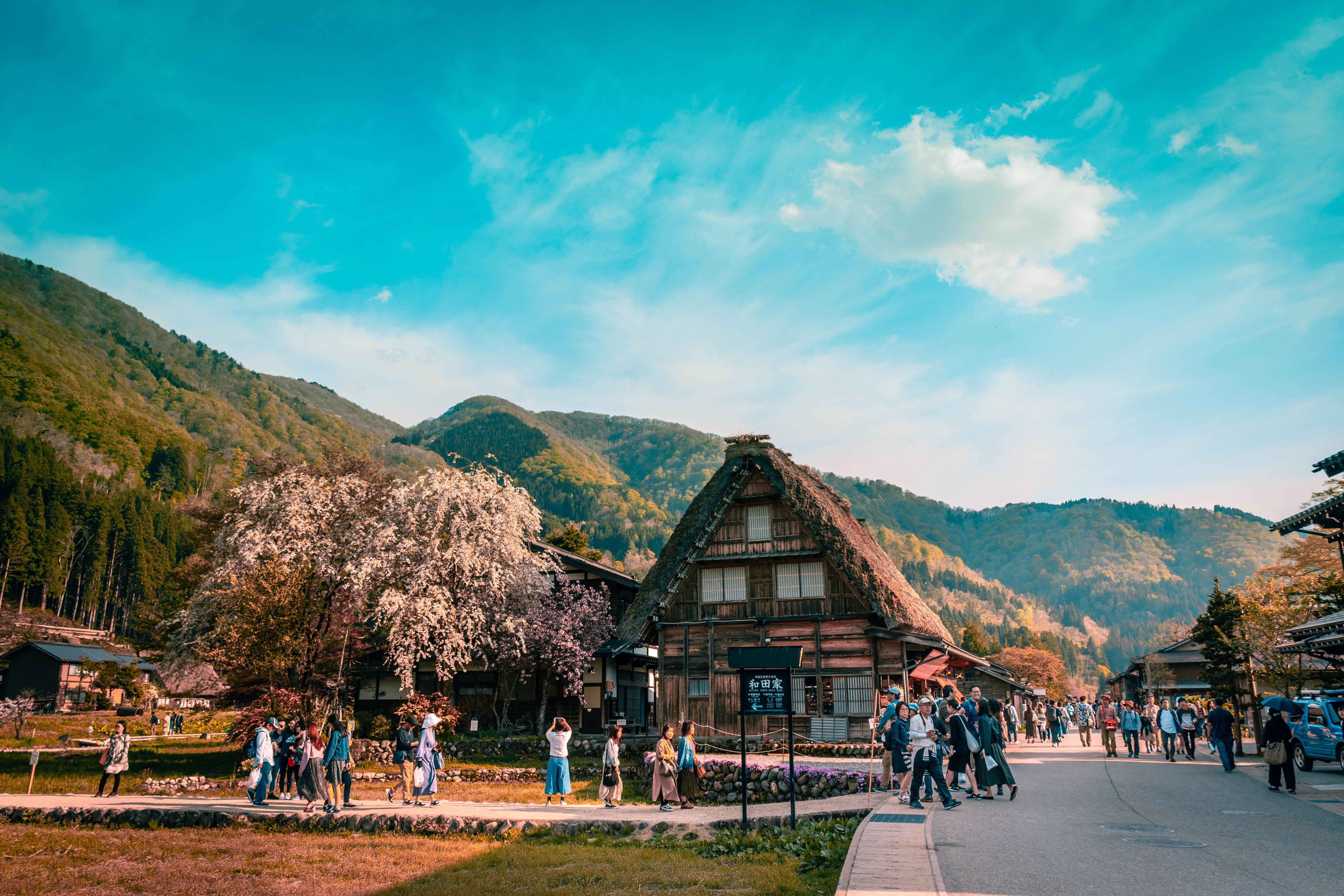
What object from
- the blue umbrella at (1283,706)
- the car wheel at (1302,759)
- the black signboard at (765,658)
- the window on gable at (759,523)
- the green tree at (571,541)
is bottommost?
the car wheel at (1302,759)

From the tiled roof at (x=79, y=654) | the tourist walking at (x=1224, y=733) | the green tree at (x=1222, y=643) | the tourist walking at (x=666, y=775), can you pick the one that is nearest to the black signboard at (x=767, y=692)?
the tourist walking at (x=666, y=775)

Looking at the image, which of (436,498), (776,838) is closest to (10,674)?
(436,498)

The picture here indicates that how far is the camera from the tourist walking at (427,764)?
17.7 meters

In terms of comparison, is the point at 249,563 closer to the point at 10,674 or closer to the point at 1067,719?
the point at 10,674

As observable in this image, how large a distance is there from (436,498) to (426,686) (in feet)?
33.9

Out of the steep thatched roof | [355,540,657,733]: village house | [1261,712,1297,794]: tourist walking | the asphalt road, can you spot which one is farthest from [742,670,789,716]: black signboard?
[355,540,657,733]: village house

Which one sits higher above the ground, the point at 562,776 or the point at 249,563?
the point at 249,563

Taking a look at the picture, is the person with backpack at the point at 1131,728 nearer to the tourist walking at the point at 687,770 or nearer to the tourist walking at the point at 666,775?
the tourist walking at the point at 687,770

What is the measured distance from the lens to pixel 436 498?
3120 centimetres

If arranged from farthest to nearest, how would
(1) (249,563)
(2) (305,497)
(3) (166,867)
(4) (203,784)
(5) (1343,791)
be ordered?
(2) (305,497), (1) (249,563), (4) (203,784), (5) (1343,791), (3) (166,867)

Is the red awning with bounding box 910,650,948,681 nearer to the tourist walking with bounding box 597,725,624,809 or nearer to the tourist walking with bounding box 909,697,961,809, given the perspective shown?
the tourist walking with bounding box 909,697,961,809

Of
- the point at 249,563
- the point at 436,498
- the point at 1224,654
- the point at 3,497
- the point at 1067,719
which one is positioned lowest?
the point at 1067,719

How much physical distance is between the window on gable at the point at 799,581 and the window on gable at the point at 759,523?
1199 millimetres

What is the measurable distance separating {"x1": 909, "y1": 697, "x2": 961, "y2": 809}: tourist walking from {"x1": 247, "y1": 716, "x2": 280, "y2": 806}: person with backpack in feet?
45.9
